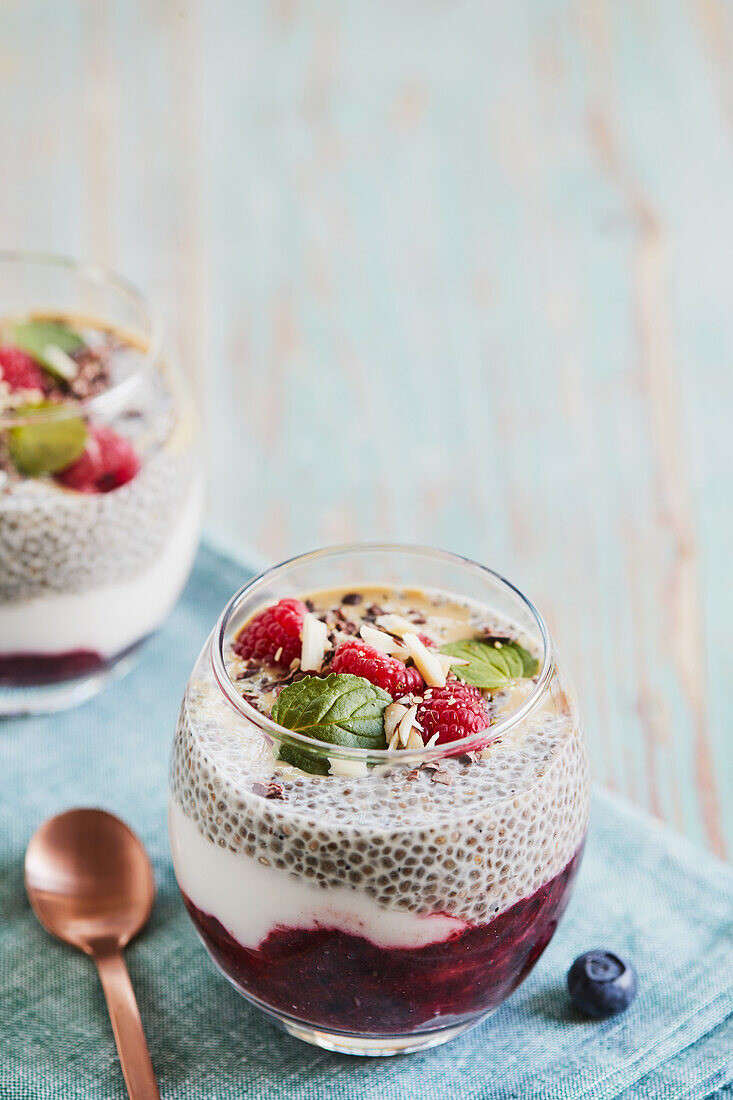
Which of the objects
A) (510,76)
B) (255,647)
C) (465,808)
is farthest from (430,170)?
(465,808)

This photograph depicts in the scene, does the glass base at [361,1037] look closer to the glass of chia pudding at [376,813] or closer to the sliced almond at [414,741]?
the glass of chia pudding at [376,813]

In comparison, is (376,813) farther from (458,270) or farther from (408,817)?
(458,270)

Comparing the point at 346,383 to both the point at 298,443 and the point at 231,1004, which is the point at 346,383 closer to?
the point at 298,443

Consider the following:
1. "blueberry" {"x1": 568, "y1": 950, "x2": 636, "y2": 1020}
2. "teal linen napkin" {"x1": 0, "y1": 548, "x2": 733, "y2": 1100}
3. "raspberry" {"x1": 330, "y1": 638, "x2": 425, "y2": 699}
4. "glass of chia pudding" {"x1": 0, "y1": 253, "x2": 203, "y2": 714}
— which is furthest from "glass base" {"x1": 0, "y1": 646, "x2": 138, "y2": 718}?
"blueberry" {"x1": 568, "y1": 950, "x2": 636, "y2": 1020}

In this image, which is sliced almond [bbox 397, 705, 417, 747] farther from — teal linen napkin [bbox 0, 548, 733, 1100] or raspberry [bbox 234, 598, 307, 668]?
teal linen napkin [bbox 0, 548, 733, 1100]

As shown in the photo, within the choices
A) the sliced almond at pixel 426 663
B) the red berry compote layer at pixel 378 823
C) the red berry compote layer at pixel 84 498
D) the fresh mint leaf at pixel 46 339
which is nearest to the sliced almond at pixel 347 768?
the red berry compote layer at pixel 378 823

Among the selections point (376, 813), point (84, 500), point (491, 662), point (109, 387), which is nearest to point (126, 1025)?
point (376, 813)

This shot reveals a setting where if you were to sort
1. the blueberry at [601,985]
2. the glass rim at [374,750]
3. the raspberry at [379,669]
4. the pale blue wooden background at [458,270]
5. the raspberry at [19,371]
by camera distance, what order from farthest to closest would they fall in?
the pale blue wooden background at [458,270]
the raspberry at [19,371]
the blueberry at [601,985]
the raspberry at [379,669]
the glass rim at [374,750]
